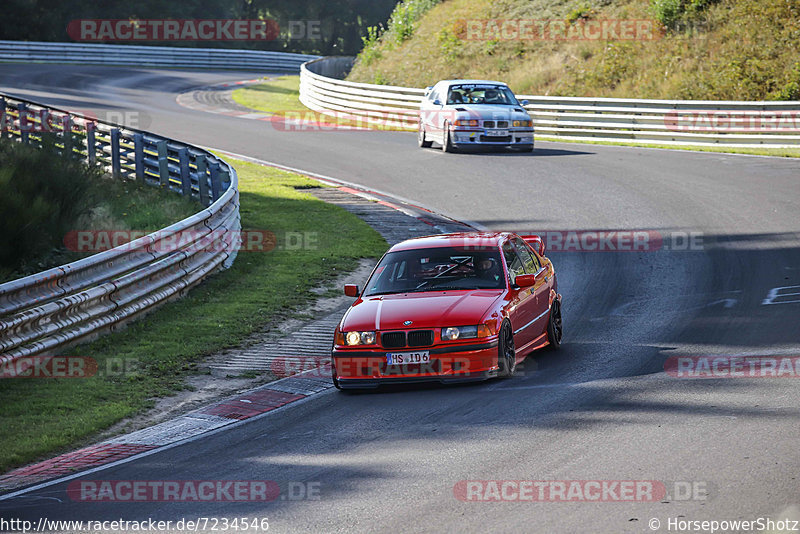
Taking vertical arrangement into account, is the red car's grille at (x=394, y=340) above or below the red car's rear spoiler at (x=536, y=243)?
below

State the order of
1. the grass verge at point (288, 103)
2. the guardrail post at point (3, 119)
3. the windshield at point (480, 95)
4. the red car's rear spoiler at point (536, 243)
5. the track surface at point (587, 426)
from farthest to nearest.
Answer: the windshield at point (480, 95), the grass verge at point (288, 103), the guardrail post at point (3, 119), the red car's rear spoiler at point (536, 243), the track surface at point (587, 426)

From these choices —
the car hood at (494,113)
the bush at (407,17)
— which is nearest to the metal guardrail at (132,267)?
the car hood at (494,113)

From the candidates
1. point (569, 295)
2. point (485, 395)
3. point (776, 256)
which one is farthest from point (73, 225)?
point (776, 256)

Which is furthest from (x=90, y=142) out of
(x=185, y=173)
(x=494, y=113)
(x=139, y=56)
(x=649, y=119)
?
(x=139, y=56)

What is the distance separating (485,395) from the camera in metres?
9.94

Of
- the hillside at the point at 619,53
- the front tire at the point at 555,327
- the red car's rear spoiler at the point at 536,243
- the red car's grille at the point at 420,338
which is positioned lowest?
the front tire at the point at 555,327

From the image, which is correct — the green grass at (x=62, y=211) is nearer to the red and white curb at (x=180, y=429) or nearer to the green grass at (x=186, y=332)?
the green grass at (x=186, y=332)

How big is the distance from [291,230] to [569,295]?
6.36 m

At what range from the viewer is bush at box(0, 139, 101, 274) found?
1398cm

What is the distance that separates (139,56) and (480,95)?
37.7 meters

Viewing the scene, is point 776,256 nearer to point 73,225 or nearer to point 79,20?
point 73,225

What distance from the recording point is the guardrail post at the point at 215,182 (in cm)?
1905

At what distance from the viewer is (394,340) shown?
10367mm

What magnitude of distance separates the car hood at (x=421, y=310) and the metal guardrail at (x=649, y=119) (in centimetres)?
1988
